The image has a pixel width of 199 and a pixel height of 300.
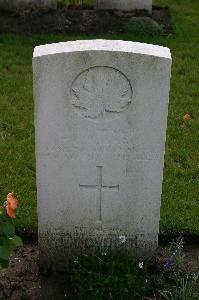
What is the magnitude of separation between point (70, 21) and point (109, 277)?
5479 millimetres

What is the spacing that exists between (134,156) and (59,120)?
1.59ft

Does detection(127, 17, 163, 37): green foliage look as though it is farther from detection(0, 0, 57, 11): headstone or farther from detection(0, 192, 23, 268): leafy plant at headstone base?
detection(0, 192, 23, 268): leafy plant at headstone base

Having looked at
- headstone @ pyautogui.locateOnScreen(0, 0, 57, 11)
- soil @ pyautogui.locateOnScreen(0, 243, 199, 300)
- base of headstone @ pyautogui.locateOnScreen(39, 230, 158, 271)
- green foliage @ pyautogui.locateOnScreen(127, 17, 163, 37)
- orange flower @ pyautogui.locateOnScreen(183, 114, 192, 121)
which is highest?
headstone @ pyautogui.locateOnScreen(0, 0, 57, 11)

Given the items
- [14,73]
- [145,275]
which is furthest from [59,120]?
[14,73]

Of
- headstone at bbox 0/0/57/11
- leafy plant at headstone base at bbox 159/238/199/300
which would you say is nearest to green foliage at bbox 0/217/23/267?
leafy plant at headstone base at bbox 159/238/199/300

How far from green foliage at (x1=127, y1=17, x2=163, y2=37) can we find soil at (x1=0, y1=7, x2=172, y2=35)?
141 mm

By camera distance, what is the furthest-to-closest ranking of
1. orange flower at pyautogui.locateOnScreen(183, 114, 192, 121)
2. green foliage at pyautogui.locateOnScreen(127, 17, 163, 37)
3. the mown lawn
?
green foliage at pyautogui.locateOnScreen(127, 17, 163, 37), orange flower at pyautogui.locateOnScreen(183, 114, 192, 121), the mown lawn

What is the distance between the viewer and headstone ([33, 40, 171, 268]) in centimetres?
335

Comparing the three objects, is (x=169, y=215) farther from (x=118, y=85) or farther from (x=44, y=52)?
(x=44, y=52)

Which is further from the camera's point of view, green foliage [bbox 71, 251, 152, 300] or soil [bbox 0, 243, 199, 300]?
soil [bbox 0, 243, 199, 300]

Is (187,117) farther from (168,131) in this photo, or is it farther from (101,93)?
(101,93)

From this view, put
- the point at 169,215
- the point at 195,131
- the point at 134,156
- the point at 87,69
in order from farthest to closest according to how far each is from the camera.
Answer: the point at 195,131
the point at 169,215
the point at 134,156
the point at 87,69

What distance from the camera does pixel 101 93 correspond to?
3.42 metres

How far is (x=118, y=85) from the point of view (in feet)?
11.1
